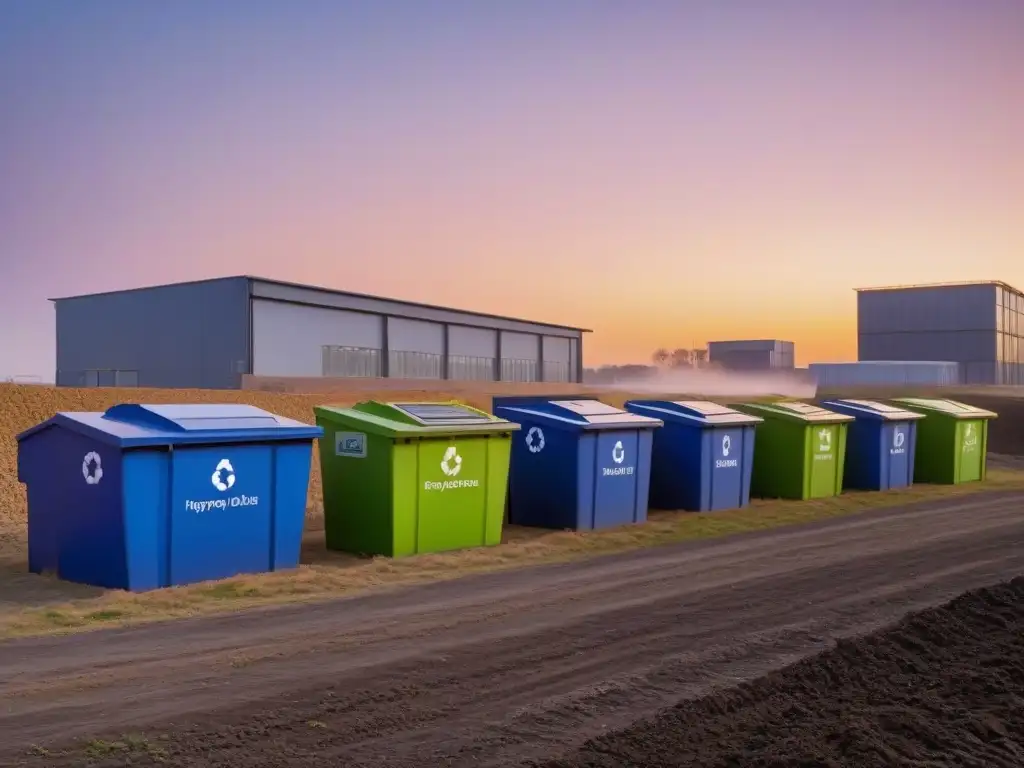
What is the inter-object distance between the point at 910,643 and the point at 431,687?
10.8ft

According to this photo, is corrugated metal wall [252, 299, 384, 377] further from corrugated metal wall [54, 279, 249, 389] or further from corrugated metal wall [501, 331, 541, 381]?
corrugated metal wall [501, 331, 541, 381]

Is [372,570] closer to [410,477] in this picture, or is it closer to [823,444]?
[410,477]

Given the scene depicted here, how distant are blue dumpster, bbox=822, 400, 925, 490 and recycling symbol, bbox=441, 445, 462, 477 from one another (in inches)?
369

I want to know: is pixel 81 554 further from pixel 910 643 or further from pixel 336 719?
pixel 910 643

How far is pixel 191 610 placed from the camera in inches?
313

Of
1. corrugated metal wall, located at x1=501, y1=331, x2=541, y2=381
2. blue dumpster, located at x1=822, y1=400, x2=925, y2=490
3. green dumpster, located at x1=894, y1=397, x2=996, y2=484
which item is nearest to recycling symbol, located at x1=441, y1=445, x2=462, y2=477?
blue dumpster, located at x1=822, y1=400, x2=925, y2=490

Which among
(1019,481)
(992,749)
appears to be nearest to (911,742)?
(992,749)

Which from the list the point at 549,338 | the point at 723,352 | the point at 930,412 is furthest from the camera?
the point at 723,352

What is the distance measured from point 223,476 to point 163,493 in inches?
23.6

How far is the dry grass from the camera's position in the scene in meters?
7.77

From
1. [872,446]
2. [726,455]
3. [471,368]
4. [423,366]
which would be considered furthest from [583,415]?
[471,368]

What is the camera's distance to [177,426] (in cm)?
887

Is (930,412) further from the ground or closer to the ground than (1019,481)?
further from the ground

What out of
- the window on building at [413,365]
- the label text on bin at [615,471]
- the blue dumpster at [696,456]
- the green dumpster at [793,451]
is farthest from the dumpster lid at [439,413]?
the window on building at [413,365]
